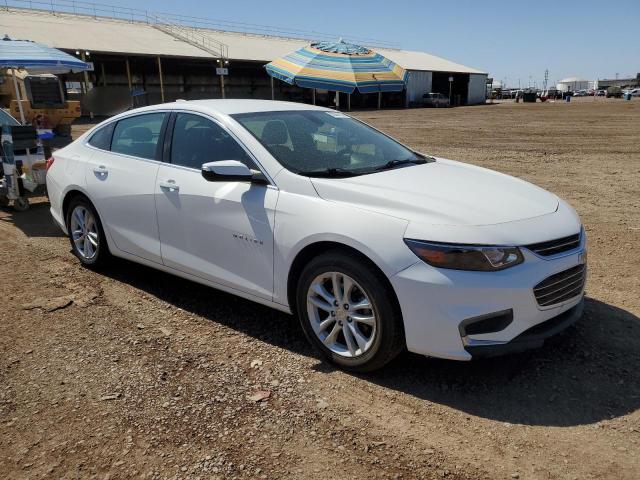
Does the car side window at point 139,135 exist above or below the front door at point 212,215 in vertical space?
above

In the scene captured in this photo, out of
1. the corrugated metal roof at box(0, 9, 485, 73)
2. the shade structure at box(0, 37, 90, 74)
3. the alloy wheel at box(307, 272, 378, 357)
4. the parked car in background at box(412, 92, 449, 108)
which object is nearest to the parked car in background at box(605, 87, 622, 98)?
the parked car in background at box(412, 92, 449, 108)

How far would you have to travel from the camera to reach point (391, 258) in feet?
9.84

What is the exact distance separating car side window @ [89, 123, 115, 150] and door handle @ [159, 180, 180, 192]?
111cm

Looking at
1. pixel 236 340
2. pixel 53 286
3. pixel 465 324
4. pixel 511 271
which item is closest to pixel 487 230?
pixel 511 271

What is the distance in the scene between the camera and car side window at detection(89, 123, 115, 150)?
16.5 ft

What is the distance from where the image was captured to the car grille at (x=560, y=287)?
3008 mm

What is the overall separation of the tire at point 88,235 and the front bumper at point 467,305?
316 cm

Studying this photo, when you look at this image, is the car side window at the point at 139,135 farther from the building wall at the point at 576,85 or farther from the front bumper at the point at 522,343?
the building wall at the point at 576,85

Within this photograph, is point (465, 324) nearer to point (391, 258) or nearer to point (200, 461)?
point (391, 258)

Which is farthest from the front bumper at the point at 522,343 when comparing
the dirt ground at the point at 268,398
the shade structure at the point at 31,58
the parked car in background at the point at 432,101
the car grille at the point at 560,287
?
the parked car in background at the point at 432,101

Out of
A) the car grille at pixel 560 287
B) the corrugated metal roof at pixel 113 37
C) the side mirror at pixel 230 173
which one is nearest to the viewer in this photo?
the car grille at pixel 560 287

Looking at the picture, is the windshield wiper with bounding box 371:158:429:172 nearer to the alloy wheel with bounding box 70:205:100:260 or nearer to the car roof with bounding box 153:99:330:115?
the car roof with bounding box 153:99:330:115

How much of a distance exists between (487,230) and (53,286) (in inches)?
153

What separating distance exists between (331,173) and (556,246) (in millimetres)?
1458
